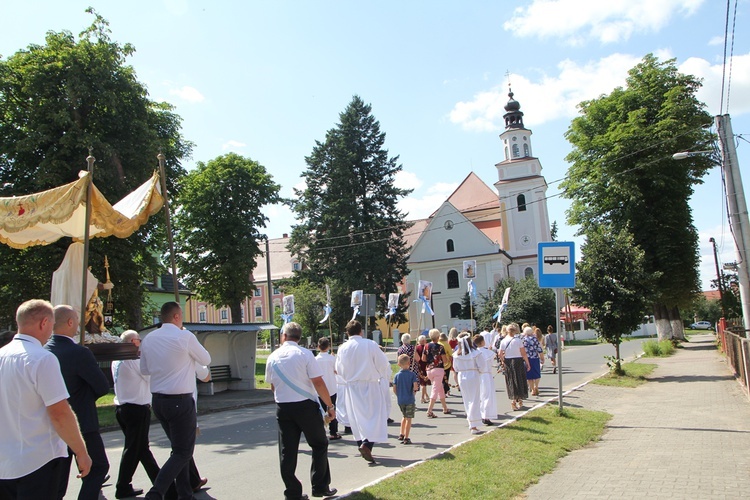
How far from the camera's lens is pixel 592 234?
2103 centimetres

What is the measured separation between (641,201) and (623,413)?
21.4m

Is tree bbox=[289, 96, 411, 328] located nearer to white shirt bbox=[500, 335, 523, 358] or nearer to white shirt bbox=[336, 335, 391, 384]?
white shirt bbox=[500, 335, 523, 358]

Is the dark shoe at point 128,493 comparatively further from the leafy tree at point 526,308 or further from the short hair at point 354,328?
the leafy tree at point 526,308

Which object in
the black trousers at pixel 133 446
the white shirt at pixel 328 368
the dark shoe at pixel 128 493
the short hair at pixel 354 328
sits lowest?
the dark shoe at pixel 128 493

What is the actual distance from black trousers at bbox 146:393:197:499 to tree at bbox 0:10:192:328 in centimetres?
1723

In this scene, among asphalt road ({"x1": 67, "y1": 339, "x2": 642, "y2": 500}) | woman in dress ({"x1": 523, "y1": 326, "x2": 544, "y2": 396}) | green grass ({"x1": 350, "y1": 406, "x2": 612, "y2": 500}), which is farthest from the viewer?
woman in dress ({"x1": 523, "y1": 326, "x2": 544, "y2": 396})

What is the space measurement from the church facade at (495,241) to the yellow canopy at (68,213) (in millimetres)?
51924

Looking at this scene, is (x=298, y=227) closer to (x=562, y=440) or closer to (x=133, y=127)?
(x=133, y=127)

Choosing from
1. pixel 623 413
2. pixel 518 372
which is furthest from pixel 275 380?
pixel 623 413

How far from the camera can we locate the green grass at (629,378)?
17.3m

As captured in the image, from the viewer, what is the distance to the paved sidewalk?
6.39 meters

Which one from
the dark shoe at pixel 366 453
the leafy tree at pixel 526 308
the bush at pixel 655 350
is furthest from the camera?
the leafy tree at pixel 526 308

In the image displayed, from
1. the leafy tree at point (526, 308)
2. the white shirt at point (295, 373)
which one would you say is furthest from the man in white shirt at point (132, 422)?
the leafy tree at point (526, 308)

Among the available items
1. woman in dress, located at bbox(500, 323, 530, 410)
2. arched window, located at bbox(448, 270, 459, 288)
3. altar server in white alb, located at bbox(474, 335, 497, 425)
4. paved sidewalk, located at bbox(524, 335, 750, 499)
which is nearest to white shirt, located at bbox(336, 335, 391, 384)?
paved sidewalk, located at bbox(524, 335, 750, 499)
